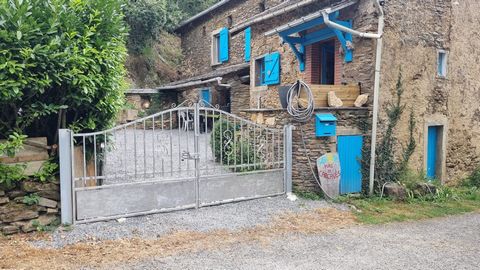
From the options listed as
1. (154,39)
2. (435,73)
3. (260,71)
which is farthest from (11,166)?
(154,39)

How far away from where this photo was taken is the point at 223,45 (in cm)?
1825

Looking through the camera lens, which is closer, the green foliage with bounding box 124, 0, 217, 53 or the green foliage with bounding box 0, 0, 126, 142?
the green foliage with bounding box 0, 0, 126, 142

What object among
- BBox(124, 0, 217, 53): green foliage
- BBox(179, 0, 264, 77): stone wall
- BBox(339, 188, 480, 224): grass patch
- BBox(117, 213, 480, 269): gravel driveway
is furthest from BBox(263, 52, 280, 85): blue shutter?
BBox(124, 0, 217, 53): green foliage

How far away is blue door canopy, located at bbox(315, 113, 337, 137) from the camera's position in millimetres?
7211

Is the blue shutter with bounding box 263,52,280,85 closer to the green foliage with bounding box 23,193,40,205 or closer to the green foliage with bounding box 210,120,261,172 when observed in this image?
the green foliage with bounding box 210,120,261,172

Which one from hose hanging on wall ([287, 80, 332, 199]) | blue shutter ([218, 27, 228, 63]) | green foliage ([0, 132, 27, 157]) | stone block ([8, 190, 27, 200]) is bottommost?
stone block ([8, 190, 27, 200])

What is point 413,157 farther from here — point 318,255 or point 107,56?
point 107,56

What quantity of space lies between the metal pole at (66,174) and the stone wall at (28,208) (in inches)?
6.5

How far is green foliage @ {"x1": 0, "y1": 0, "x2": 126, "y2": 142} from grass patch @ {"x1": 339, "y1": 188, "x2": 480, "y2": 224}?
4.68 metres

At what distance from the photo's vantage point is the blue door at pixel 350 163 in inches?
299

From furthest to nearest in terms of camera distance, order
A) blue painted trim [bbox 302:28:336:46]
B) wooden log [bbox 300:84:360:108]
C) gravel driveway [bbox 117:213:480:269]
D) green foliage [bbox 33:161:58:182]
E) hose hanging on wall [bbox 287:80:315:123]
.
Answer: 1. blue painted trim [bbox 302:28:336:46]
2. wooden log [bbox 300:84:360:108]
3. hose hanging on wall [bbox 287:80:315:123]
4. green foliage [bbox 33:161:58:182]
5. gravel driveway [bbox 117:213:480:269]

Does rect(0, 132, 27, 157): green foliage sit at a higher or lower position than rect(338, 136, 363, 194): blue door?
higher

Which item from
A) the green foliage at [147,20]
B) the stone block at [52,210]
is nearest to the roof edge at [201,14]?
the green foliage at [147,20]

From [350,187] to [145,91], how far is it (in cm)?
1372
